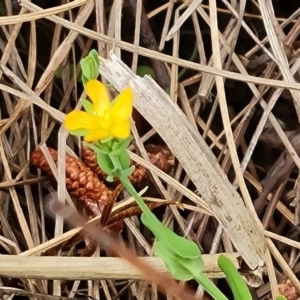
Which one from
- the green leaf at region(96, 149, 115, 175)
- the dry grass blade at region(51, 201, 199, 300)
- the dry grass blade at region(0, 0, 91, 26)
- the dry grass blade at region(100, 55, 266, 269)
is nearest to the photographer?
the dry grass blade at region(51, 201, 199, 300)

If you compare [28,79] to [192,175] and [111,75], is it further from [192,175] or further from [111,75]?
[192,175]

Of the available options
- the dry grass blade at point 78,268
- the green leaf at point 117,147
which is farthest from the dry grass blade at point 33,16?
the green leaf at point 117,147

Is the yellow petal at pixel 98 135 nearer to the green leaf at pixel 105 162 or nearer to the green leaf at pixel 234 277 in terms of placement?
the green leaf at pixel 105 162

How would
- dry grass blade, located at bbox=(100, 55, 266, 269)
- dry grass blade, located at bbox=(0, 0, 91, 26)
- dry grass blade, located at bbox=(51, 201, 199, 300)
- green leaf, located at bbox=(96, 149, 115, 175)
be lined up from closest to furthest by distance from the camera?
dry grass blade, located at bbox=(51, 201, 199, 300) → green leaf, located at bbox=(96, 149, 115, 175) → dry grass blade, located at bbox=(100, 55, 266, 269) → dry grass blade, located at bbox=(0, 0, 91, 26)

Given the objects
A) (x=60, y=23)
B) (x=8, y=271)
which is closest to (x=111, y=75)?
(x=60, y=23)

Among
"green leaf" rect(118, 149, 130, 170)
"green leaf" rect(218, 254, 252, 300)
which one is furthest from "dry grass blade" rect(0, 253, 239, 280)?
"green leaf" rect(118, 149, 130, 170)

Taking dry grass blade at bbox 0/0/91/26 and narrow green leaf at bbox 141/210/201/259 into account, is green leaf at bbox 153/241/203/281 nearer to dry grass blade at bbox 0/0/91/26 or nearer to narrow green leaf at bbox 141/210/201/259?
narrow green leaf at bbox 141/210/201/259

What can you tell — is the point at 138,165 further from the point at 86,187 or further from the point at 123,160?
the point at 123,160
